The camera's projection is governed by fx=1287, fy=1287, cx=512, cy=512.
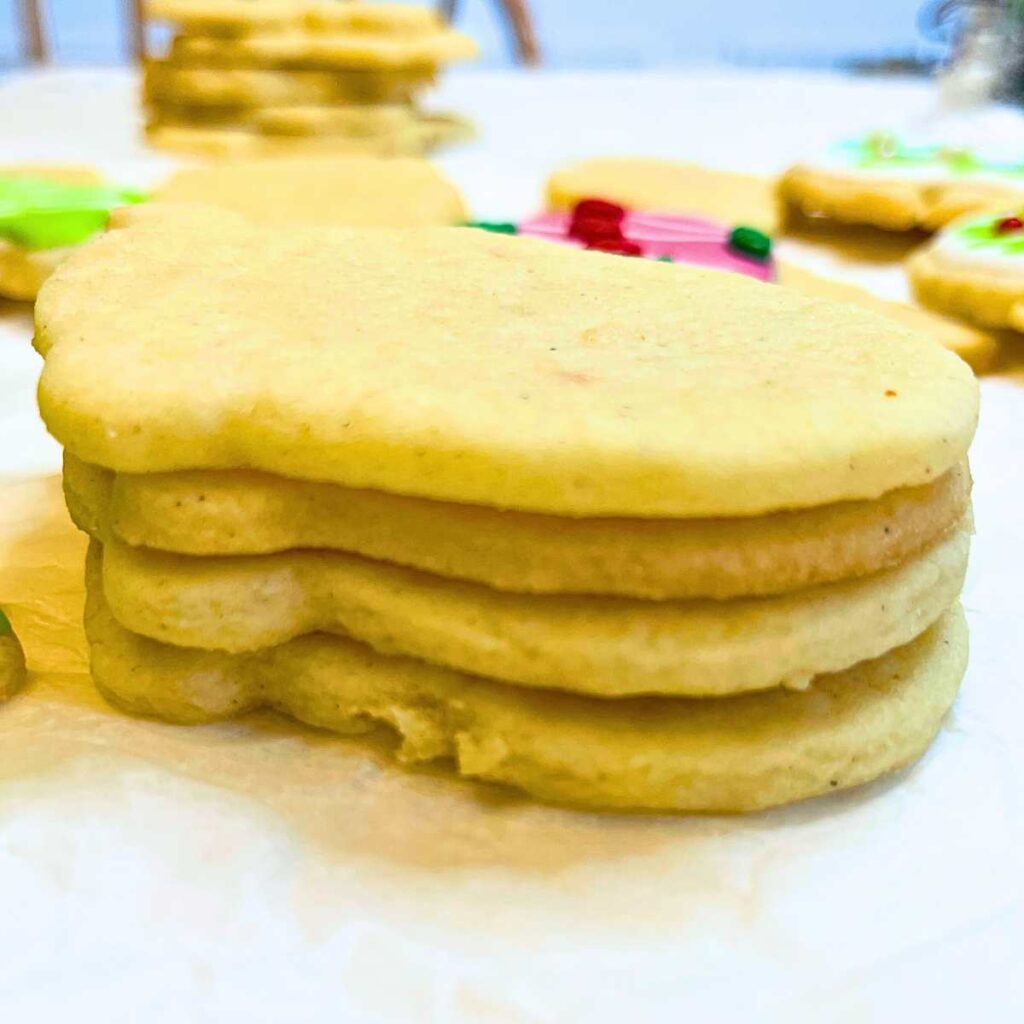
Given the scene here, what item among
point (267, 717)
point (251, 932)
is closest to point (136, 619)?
point (267, 717)

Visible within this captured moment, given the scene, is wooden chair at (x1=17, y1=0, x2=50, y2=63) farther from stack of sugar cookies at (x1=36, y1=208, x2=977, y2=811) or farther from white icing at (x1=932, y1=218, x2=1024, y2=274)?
stack of sugar cookies at (x1=36, y1=208, x2=977, y2=811)

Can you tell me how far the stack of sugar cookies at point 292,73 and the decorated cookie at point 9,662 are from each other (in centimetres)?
284

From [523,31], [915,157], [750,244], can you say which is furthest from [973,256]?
[523,31]

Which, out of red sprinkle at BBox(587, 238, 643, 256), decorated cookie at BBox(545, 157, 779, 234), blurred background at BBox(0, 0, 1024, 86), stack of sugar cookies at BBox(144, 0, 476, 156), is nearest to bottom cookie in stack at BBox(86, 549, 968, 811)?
red sprinkle at BBox(587, 238, 643, 256)

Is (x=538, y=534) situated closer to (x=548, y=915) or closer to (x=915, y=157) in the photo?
(x=548, y=915)

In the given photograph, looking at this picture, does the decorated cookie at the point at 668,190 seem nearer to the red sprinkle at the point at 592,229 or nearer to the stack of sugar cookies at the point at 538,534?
the red sprinkle at the point at 592,229

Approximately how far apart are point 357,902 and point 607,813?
0.21 m

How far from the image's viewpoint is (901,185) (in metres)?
2.85

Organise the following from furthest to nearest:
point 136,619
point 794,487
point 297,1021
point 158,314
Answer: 1. point 158,314
2. point 136,619
3. point 794,487
4. point 297,1021

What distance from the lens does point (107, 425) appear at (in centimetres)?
95

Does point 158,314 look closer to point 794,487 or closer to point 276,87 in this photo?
point 794,487

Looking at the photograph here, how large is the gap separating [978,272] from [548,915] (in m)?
1.74

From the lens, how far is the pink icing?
7.59 ft

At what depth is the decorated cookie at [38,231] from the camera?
2188mm
